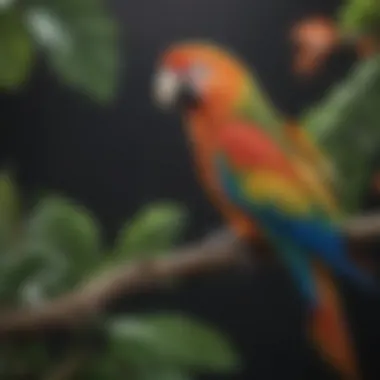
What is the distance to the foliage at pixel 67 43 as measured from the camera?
54.3 inches

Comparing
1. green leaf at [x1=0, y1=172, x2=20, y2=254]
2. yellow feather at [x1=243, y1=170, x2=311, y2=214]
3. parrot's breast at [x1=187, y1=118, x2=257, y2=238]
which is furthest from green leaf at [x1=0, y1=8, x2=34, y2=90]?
yellow feather at [x1=243, y1=170, x2=311, y2=214]

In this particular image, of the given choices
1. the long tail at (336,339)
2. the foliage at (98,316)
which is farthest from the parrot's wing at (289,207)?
the foliage at (98,316)

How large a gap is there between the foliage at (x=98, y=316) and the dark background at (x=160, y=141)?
0.8 inches

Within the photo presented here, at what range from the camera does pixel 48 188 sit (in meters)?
1.38

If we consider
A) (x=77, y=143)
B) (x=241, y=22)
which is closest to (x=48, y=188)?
(x=77, y=143)

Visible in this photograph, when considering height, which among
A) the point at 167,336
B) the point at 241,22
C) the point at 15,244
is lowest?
the point at 167,336

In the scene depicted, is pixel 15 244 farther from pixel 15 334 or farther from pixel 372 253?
pixel 372 253

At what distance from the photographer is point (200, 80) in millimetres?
1323

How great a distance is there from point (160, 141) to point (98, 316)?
248 millimetres

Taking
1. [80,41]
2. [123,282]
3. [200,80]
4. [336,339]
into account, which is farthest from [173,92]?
[336,339]

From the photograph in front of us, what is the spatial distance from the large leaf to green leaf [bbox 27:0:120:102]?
0.28m

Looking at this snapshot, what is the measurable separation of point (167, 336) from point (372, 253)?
11.4 inches

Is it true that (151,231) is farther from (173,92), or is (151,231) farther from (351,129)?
(351,129)

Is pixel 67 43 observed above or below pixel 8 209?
above
